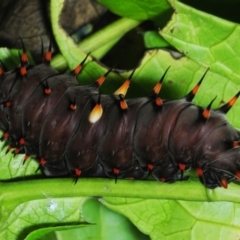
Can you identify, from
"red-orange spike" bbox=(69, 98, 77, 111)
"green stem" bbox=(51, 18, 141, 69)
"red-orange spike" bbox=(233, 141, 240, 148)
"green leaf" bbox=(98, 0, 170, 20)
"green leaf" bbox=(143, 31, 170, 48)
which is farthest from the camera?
"green stem" bbox=(51, 18, 141, 69)

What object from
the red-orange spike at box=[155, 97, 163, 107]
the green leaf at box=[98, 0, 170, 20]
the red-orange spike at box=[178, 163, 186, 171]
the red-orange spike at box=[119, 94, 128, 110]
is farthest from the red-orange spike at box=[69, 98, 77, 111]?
the green leaf at box=[98, 0, 170, 20]

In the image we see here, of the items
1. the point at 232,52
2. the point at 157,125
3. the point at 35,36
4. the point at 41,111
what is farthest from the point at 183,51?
the point at 35,36

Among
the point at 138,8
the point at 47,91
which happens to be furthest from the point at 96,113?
the point at 138,8

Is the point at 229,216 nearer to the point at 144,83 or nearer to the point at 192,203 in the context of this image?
the point at 192,203

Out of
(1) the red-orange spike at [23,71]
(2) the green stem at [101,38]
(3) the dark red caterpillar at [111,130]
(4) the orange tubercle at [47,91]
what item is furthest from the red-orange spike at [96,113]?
(2) the green stem at [101,38]

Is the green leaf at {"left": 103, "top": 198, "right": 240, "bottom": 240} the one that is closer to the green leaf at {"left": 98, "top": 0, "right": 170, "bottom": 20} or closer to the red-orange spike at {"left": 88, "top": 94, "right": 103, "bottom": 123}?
the red-orange spike at {"left": 88, "top": 94, "right": 103, "bottom": 123}

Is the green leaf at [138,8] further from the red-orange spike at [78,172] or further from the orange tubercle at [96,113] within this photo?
the red-orange spike at [78,172]

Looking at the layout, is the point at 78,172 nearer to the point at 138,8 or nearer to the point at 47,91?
the point at 47,91

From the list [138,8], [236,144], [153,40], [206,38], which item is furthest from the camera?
[153,40]
